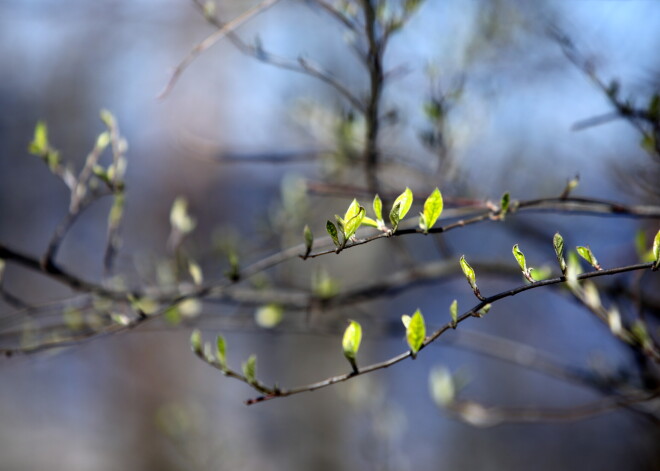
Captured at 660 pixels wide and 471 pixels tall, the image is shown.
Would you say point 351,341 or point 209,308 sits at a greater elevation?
point 209,308

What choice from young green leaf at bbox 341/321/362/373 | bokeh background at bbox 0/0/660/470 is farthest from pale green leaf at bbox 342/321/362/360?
bokeh background at bbox 0/0/660/470

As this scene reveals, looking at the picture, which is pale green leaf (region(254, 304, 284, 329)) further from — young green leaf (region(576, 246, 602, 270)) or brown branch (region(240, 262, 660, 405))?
young green leaf (region(576, 246, 602, 270))

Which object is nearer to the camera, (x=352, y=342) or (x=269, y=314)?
(x=352, y=342)

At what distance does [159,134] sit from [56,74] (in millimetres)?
794

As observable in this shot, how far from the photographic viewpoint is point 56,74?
3.63 m

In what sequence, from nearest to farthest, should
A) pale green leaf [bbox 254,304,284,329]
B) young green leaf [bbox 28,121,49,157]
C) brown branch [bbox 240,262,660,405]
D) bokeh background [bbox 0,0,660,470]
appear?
brown branch [bbox 240,262,660,405] < young green leaf [bbox 28,121,49,157] < pale green leaf [bbox 254,304,284,329] < bokeh background [bbox 0,0,660,470]

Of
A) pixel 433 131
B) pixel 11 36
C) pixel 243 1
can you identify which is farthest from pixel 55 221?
pixel 433 131

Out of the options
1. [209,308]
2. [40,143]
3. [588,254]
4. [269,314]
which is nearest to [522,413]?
[269,314]

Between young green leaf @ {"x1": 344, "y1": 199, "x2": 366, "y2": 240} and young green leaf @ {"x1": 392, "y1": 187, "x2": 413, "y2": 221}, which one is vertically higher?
young green leaf @ {"x1": 392, "y1": 187, "x2": 413, "y2": 221}

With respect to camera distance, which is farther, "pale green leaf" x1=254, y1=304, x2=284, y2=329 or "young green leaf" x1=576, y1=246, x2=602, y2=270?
"pale green leaf" x1=254, y1=304, x2=284, y2=329

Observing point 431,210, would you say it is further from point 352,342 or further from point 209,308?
point 209,308

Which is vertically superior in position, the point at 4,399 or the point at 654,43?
the point at 4,399

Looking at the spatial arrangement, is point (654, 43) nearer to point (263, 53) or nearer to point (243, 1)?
point (263, 53)

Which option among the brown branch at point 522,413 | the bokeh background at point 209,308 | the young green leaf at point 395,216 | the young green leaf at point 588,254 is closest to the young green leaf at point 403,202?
the young green leaf at point 395,216
